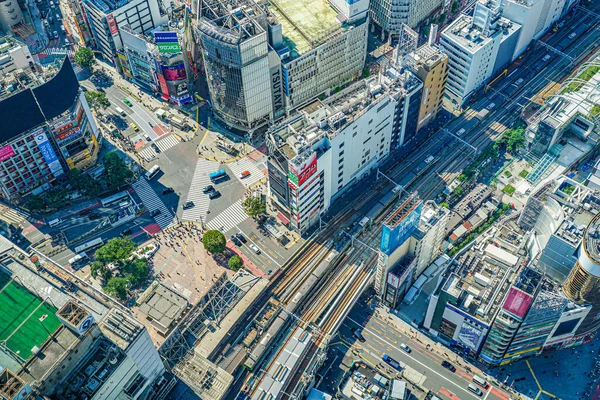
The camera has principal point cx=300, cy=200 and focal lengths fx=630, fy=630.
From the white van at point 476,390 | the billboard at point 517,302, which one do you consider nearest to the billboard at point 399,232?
the billboard at point 517,302

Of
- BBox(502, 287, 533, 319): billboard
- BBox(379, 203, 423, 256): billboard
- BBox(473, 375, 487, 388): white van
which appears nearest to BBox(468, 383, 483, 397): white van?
BBox(473, 375, 487, 388): white van

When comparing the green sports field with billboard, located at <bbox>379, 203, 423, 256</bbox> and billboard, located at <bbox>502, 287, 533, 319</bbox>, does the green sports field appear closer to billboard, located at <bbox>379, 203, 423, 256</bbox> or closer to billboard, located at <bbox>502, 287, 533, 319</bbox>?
billboard, located at <bbox>379, 203, 423, 256</bbox>

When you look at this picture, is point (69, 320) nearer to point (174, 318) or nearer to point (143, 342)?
point (143, 342)

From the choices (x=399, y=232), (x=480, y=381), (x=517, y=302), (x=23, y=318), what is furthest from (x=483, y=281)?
(x=23, y=318)

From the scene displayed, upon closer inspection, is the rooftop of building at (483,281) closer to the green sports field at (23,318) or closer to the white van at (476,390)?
the white van at (476,390)

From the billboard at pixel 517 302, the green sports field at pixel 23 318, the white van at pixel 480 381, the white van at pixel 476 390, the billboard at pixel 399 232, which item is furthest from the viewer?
the white van at pixel 480 381

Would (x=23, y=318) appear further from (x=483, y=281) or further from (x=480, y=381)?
(x=480, y=381)
